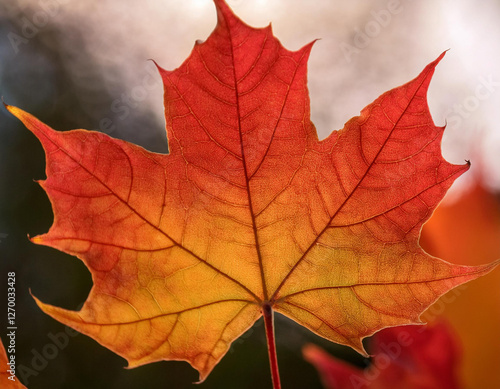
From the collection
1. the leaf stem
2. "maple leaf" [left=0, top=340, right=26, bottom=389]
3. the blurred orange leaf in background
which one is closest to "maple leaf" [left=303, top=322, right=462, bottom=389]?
the blurred orange leaf in background

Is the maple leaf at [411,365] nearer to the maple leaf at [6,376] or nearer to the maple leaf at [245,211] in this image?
the maple leaf at [245,211]

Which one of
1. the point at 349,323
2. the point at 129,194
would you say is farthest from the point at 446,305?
the point at 129,194

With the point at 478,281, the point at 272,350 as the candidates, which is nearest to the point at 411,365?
the point at 478,281

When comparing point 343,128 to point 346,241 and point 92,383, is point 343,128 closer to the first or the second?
point 346,241

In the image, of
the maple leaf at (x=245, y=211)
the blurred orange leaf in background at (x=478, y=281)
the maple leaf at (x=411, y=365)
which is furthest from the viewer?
the blurred orange leaf in background at (x=478, y=281)

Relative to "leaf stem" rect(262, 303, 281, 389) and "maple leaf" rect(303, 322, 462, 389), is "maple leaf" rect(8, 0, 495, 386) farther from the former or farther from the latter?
"maple leaf" rect(303, 322, 462, 389)

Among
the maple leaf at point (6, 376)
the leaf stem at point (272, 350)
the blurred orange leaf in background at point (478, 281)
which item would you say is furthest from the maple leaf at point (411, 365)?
the maple leaf at point (6, 376)
